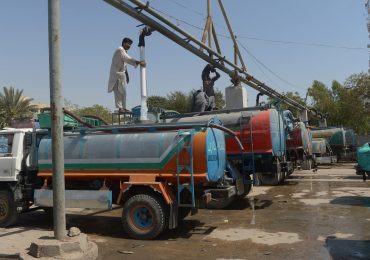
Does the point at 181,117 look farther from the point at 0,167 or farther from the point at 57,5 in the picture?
the point at 57,5

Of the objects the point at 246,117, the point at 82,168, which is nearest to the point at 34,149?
the point at 82,168

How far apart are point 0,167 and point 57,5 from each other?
15.0 ft

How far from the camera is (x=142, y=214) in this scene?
8.45 m

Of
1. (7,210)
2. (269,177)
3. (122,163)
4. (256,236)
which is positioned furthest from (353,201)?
(7,210)

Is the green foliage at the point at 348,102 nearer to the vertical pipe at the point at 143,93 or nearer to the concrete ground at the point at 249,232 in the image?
the concrete ground at the point at 249,232


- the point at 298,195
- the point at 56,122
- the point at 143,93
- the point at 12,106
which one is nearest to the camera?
the point at 56,122

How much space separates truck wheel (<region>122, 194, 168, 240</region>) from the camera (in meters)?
8.20

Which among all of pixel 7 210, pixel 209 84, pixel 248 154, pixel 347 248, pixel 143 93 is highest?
pixel 209 84

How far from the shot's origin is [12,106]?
4262 centimetres

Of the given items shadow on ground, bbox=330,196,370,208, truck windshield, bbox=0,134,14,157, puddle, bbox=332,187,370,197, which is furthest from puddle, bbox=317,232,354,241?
truck windshield, bbox=0,134,14,157

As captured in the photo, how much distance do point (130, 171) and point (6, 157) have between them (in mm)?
3016

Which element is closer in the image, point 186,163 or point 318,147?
point 186,163

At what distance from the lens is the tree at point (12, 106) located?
42.2 meters

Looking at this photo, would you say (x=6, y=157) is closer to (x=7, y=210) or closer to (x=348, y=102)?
(x=7, y=210)
